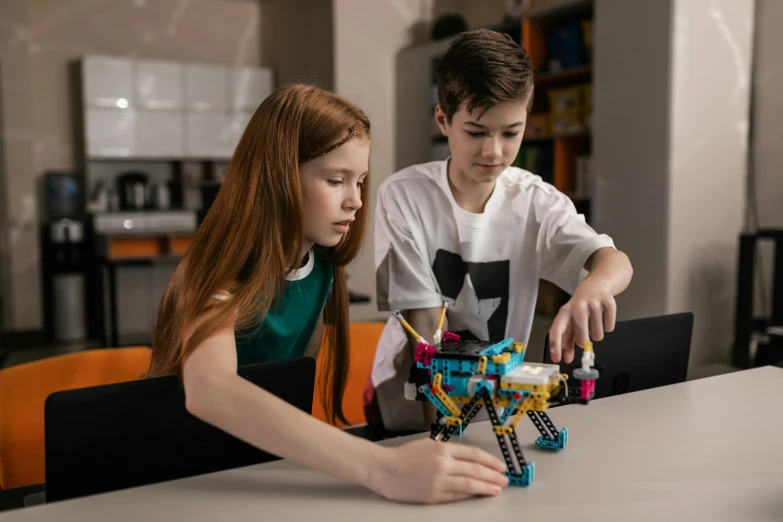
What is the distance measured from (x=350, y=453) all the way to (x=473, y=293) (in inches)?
18.7

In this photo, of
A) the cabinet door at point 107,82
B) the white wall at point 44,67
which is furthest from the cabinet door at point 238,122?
the cabinet door at point 107,82

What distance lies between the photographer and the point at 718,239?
2541mm

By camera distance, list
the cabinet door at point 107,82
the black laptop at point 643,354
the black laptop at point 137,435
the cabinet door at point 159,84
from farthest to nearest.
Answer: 1. the cabinet door at point 159,84
2. the cabinet door at point 107,82
3. the black laptop at point 643,354
4. the black laptop at point 137,435

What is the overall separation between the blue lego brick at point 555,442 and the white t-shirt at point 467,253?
0.90 ft

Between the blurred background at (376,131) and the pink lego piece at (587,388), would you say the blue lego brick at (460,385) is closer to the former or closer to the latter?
the pink lego piece at (587,388)

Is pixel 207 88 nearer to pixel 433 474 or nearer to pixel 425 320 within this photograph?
pixel 425 320

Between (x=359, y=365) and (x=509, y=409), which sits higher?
(x=509, y=409)

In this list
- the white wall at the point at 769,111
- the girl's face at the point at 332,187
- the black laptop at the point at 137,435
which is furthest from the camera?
the white wall at the point at 769,111

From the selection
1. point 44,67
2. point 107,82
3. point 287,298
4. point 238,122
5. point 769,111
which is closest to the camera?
point 287,298

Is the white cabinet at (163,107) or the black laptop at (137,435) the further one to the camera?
the white cabinet at (163,107)

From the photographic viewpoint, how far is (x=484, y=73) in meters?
1.01

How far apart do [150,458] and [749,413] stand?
814mm

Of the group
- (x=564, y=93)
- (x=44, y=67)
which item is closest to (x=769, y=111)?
(x=564, y=93)

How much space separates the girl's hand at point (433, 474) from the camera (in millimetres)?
693
